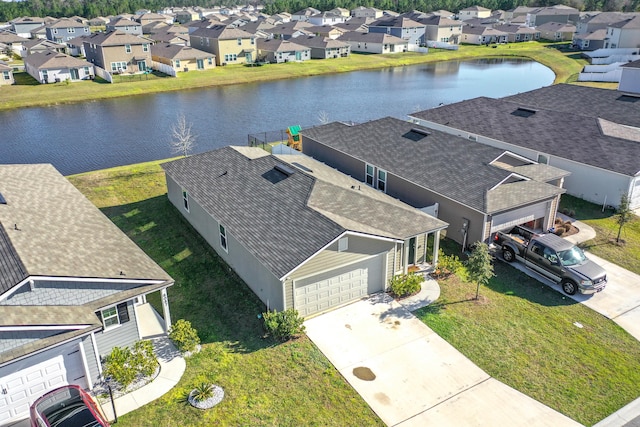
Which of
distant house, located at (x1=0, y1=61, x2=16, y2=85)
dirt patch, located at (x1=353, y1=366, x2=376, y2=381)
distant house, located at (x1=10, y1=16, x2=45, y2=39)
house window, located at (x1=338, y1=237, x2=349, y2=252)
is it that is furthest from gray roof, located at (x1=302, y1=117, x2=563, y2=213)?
distant house, located at (x1=10, y1=16, x2=45, y2=39)

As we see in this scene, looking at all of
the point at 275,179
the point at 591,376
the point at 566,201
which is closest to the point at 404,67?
the point at 566,201

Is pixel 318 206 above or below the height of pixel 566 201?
above

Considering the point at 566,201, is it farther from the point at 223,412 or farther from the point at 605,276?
the point at 223,412

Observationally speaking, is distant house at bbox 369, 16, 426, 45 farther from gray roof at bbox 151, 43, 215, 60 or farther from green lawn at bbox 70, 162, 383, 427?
green lawn at bbox 70, 162, 383, 427

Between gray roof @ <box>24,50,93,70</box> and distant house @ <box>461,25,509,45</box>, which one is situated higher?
gray roof @ <box>24,50,93,70</box>

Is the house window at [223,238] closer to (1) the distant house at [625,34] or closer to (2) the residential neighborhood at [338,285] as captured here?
(2) the residential neighborhood at [338,285]
